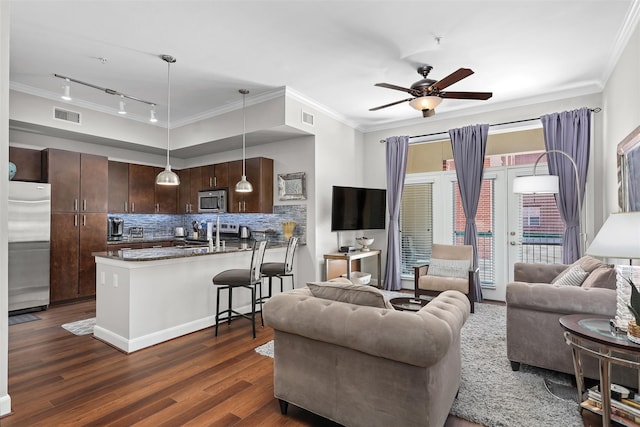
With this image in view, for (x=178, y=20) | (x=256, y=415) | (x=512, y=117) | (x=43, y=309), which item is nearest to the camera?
(x=256, y=415)

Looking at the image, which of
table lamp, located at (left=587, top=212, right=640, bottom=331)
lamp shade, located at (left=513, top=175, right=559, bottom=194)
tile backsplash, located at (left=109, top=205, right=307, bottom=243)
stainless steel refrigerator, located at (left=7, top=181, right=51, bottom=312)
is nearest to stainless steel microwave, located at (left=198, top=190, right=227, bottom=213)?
tile backsplash, located at (left=109, top=205, right=307, bottom=243)

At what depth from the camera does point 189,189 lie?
21.5 feet

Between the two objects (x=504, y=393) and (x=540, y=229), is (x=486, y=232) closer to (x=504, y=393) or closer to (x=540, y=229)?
(x=540, y=229)

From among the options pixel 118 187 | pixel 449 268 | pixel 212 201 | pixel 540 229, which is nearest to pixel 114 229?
pixel 118 187

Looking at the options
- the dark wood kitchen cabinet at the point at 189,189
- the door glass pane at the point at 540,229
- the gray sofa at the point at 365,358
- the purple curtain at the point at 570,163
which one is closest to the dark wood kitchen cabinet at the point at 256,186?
the dark wood kitchen cabinet at the point at 189,189

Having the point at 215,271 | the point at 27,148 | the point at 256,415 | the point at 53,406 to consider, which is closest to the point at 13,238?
the point at 27,148

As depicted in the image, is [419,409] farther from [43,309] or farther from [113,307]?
[43,309]

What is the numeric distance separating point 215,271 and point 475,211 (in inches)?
152

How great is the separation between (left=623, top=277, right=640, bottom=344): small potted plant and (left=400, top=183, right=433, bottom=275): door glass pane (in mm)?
3965

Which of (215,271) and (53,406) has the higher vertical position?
(215,271)

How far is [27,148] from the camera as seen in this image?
16.3 feet

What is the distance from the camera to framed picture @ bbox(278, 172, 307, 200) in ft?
17.2

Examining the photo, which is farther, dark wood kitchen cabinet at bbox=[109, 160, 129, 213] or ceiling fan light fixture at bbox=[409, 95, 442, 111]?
dark wood kitchen cabinet at bbox=[109, 160, 129, 213]

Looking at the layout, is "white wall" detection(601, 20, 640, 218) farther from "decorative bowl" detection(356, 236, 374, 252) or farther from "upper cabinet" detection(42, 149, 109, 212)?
"upper cabinet" detection(42, 149, 109, 212)
